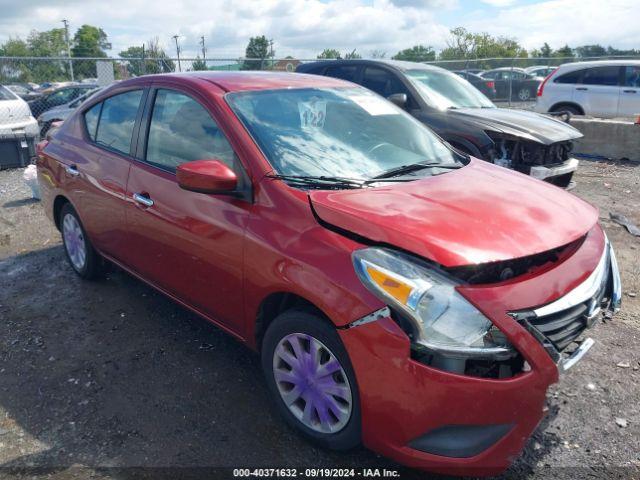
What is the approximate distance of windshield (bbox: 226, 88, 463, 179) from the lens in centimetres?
294

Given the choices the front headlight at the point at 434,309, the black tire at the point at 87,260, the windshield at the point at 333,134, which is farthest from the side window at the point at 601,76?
the front headlight at the point at 434,309

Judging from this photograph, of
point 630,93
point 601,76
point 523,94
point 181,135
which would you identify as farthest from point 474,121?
point 523,94

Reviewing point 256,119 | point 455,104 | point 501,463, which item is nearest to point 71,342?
point 256,119

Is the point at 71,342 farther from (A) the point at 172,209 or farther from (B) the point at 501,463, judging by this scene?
(B) the point at 501,463

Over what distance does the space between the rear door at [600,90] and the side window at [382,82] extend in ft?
24.5

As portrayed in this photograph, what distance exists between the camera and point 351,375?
2314mm

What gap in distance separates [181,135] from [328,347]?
1774 mm

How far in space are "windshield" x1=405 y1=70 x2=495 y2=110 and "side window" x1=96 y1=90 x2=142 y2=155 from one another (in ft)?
14.0

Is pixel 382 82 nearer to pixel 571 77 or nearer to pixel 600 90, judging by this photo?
pixel 571 77

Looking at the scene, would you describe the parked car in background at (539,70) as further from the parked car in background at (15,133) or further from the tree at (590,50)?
the parked car in background at (15,133)

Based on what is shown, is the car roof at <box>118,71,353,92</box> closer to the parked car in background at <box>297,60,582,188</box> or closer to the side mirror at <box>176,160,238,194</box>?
the side mirror at <box>176,160,238,194</box>

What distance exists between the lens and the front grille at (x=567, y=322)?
85.6 inches

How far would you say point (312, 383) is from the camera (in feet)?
8.34

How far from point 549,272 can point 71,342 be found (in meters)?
3.09
